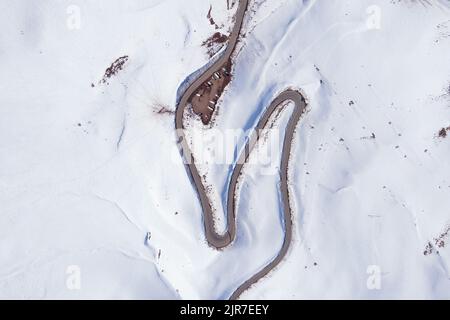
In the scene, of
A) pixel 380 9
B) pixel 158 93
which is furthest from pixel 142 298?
pixel 380 9

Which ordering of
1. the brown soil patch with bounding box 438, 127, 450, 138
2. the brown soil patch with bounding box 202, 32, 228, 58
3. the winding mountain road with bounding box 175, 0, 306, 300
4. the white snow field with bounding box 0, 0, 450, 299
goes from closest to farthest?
the white snow field with bounding box 0, 0, 450, 299 → the brown soil patch with bounding box 438, 127, 450, 138 → the winding mountain road with bounding box 175, 0, 306, 300 → the brown soil patch with bounding box 202, 32, 228, 58

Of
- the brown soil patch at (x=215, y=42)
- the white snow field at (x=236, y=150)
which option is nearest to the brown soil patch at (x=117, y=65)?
the white snow field at (x=236, y=150)

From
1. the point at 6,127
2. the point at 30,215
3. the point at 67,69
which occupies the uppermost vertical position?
the point at 67,69

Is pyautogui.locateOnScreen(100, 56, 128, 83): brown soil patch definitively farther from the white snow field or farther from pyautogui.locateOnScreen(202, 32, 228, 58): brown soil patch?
pyautogui.locateOnScreen(202, 32, 228, 58): brown soil patch

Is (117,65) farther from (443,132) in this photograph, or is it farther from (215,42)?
(443,132)

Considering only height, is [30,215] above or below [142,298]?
above

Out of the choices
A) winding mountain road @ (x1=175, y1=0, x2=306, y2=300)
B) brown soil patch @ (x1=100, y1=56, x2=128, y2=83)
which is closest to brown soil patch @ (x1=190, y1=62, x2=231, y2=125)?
winding mountain road @ (x1=175, y1=0, x2=306, y2=300)

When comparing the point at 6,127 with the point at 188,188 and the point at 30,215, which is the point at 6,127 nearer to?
the point at 30,215
